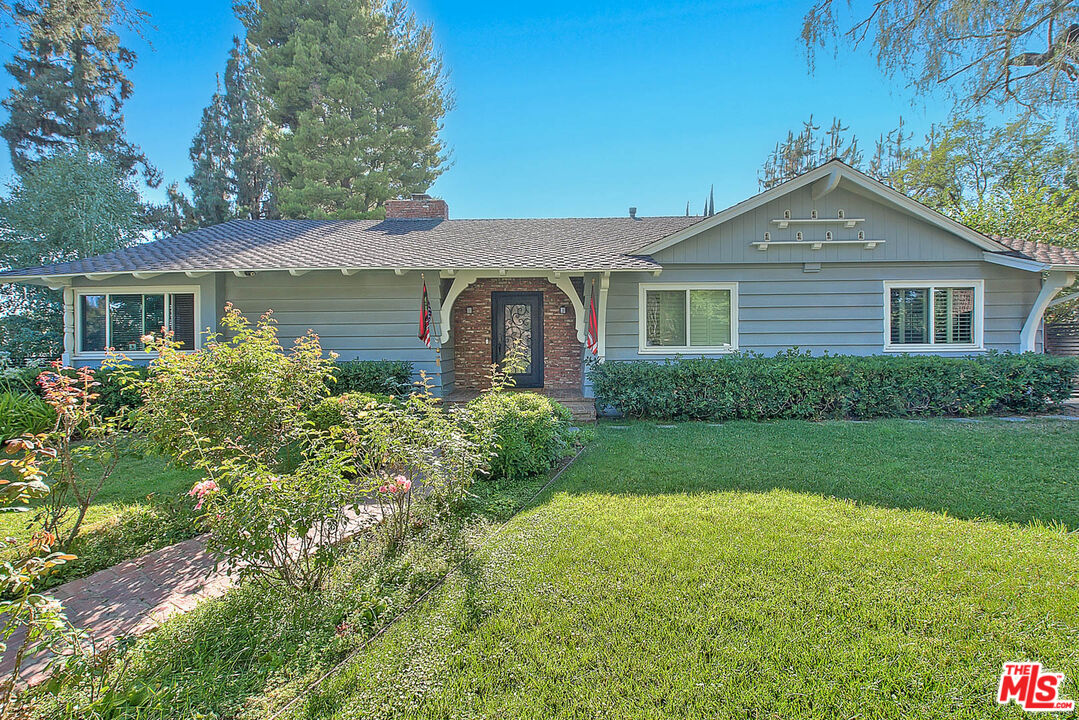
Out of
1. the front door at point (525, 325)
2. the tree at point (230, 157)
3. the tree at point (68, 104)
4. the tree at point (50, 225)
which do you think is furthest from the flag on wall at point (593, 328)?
the tree at point (68, 104)

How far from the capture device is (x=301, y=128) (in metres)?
17.6

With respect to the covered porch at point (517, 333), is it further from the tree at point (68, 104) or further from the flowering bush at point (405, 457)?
the tree at point (68, 104)

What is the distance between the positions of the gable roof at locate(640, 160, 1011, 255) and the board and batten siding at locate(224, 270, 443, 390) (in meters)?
4.84

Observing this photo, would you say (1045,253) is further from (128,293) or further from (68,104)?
(68,104)

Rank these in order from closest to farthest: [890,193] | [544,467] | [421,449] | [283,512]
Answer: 1. [283,512]
2. [421,449]
3. [544,467]
4. [890,193]

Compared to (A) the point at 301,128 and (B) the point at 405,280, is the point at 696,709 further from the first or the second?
(A) the point at 301,128

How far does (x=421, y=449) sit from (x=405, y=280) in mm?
6034

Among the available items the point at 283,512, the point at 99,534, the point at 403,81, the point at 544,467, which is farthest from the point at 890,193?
the point at 403,81

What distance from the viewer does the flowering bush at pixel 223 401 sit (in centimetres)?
386

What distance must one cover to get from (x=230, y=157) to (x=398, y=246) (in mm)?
17765

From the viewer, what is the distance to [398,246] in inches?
387

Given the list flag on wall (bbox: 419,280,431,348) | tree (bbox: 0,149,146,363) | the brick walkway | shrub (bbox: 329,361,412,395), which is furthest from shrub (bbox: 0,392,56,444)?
tree (bbox: 0,149,146,363)

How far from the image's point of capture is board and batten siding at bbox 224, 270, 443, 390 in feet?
29.8

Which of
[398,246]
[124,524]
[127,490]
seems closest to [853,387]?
[398,246]
